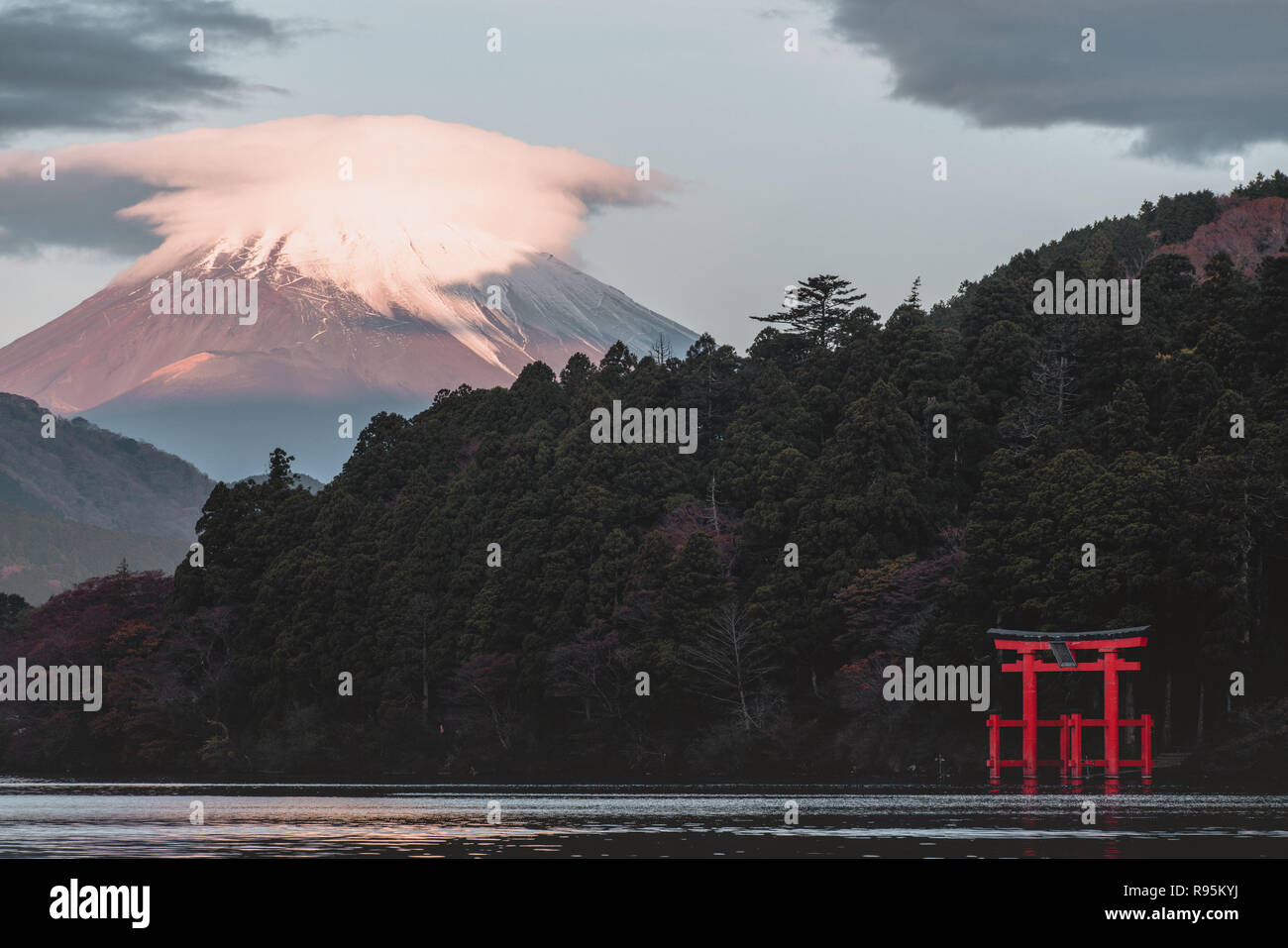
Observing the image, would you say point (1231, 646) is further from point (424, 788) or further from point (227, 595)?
point (227, 595)

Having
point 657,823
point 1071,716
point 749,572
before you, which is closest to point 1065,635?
point 1071,716

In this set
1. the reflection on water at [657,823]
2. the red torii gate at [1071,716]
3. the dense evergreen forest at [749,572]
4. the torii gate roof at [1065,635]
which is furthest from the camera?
the dense evergreen forest at [749,572]

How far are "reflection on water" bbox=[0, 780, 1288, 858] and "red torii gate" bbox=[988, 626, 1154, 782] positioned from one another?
650cm

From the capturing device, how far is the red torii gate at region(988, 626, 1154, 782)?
186 feet

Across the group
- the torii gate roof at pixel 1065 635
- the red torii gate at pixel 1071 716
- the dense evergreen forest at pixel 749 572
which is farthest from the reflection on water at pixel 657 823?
the dense evergreen forest at pixel 749 572

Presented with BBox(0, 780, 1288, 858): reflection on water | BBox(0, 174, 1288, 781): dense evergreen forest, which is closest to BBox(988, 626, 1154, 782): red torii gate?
BBox(0, 174, 1288, 781): dense evergreen forest

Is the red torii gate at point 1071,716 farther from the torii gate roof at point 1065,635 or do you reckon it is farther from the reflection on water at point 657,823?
the reflection on water at point 657,823

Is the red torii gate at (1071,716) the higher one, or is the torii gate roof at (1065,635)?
the torii gate roof at (1065,635)

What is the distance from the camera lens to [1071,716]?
57875 millimetres

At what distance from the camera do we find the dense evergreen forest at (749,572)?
59.5m

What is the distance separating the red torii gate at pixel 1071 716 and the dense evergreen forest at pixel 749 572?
1.24 meters

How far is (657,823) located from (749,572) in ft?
106
